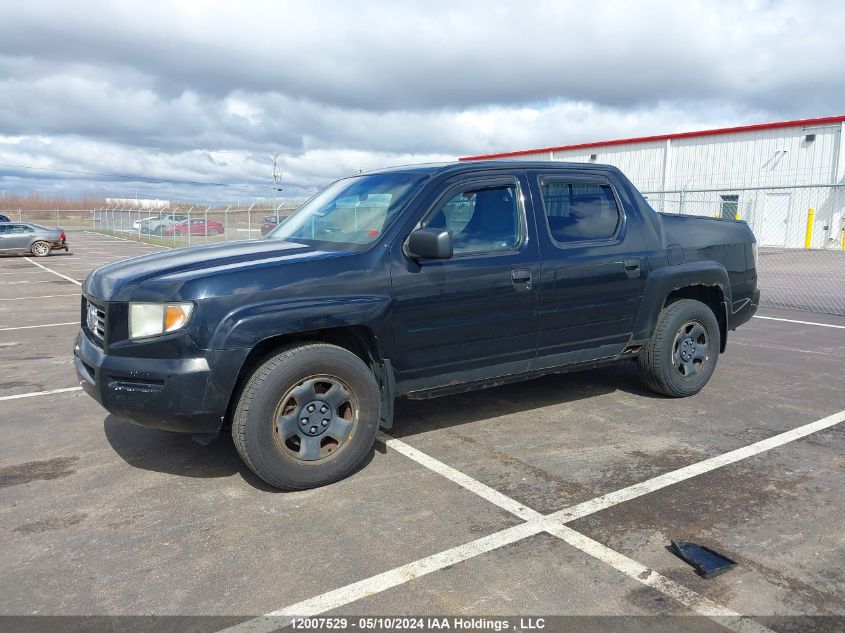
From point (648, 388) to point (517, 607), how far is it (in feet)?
11.5

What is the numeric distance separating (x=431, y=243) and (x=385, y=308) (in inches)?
18.8

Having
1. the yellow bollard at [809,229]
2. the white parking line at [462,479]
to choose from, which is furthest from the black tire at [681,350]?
the yellow bollard at [809,229]

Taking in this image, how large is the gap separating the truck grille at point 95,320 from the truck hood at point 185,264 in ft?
0.28

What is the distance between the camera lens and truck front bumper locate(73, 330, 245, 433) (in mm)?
3658

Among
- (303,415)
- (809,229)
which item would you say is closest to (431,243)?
(303,415)

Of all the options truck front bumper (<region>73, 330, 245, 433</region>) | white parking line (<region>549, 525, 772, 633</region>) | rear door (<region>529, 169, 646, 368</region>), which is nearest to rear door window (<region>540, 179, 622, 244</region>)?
rear door (<region>529, 169, 646, 368</region>)

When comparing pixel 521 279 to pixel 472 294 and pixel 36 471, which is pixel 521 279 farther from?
pixel 36 471

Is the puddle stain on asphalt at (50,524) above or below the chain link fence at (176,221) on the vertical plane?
below

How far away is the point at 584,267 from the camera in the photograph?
489 centimetres

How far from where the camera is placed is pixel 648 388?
587 cm

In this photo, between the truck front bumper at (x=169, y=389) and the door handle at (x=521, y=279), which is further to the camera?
the door handle at (x=521, y=279)

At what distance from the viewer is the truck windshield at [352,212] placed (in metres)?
4.41

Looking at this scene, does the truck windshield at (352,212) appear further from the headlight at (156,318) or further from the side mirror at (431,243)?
the headlight at (156,318)

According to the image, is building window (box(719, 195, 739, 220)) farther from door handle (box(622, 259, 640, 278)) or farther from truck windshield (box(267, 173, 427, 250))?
truck windshield (box(267, 173, 427, 250))
